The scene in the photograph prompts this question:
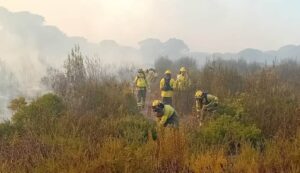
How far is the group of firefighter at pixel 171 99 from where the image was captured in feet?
31.5

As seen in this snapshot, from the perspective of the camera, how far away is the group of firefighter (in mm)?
9602

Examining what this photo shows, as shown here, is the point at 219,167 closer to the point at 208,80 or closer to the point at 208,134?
the point at 208,134

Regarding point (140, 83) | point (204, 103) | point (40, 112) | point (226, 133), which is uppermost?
point (140, 83)

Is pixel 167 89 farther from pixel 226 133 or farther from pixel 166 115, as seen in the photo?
pixel 226 133

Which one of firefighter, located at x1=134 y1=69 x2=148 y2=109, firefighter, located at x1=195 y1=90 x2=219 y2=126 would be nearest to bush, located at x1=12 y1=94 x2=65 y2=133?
firefighter, located at x1=195 y1=90 x2=219 y2=126

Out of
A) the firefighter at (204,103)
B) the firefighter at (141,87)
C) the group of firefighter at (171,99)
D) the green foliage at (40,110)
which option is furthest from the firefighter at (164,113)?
the firefighter at (141,87)

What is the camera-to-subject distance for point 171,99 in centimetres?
1452

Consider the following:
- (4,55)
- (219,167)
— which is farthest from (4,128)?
(4,55)

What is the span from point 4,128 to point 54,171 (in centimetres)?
440

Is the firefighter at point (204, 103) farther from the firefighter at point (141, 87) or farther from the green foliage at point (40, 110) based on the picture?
the firefighter at point (141, 87)

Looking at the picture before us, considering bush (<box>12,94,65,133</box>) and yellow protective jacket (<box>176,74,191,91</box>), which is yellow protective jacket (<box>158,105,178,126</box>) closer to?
bush (<box>12,94,65,133</box>)

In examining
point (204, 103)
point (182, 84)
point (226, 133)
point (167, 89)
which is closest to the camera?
point (226, 133)

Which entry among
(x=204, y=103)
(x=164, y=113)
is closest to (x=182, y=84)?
(x=204, y=103)

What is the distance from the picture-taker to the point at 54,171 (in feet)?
17.7
